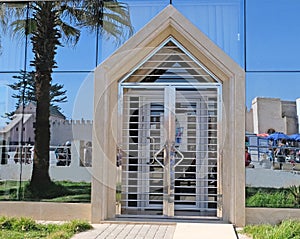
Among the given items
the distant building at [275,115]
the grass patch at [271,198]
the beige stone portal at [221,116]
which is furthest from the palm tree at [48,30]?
the grass patch at [271,198]

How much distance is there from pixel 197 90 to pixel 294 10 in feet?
9.17

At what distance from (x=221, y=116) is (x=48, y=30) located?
4.45m

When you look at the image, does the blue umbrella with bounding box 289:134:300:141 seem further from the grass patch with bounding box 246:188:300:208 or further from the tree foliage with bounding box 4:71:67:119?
the tree foliage with bounding box 4:71:67:119

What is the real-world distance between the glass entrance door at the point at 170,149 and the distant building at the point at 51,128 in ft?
3.56

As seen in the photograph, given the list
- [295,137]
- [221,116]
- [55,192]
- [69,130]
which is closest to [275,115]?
[295,137]

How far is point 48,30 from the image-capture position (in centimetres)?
918

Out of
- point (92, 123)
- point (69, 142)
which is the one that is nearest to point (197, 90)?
point (92, 123)

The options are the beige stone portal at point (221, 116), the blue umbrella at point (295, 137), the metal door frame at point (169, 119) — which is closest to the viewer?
the beige stone portal at point (221, 116)

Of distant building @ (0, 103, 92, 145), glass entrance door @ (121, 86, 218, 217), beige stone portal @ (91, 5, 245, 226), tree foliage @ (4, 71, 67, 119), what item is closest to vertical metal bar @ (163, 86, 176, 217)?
glass entrance door @ (121, 86, 218, 217)

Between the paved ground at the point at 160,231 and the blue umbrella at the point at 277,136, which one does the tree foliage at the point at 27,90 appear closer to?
the paved ground at the point at 160,231

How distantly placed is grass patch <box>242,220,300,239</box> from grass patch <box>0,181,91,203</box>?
3.47 metres

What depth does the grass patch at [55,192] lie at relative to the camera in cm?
860

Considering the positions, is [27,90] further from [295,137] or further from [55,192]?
[295,137]

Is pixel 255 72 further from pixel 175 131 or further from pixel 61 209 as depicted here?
pixel 61 209
